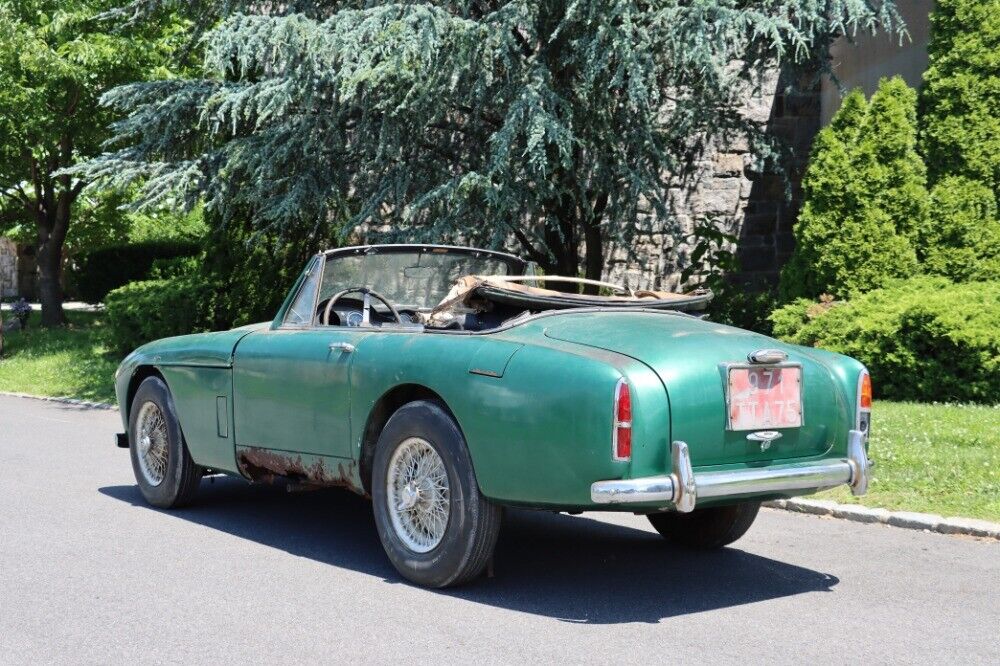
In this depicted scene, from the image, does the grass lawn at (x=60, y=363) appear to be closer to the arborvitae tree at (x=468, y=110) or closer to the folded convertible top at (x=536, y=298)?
the arborvitae tree at (x=468, y=110)

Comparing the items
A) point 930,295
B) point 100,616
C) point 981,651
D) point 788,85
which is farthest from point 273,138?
point 981,651

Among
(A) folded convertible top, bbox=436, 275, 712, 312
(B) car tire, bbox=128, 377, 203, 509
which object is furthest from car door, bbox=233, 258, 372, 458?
(B) car tire, bbox=128, 377, 203, 509

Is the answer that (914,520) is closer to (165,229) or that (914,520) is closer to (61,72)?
(61,72)

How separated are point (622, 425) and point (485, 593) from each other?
3.91ft

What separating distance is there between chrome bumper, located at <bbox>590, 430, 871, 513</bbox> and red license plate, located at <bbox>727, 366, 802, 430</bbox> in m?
0.20

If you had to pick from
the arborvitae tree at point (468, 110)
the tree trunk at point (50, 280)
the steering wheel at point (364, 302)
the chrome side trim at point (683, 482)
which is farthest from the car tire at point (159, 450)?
the tree trunk at point (50, 280)

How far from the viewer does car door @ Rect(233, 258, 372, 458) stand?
6.21m

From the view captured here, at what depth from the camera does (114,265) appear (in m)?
33.1

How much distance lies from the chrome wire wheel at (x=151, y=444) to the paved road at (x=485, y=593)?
0.24 metres

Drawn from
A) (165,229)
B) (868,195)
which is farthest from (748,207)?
(165,229)

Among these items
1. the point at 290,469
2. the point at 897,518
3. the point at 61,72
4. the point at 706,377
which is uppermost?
the point at 61,72

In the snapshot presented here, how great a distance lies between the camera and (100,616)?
523 cm

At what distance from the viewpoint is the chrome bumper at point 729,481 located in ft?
16.2

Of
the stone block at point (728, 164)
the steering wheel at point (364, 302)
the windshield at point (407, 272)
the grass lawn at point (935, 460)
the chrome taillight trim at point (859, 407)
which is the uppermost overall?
the stone block at point (728, 164)
